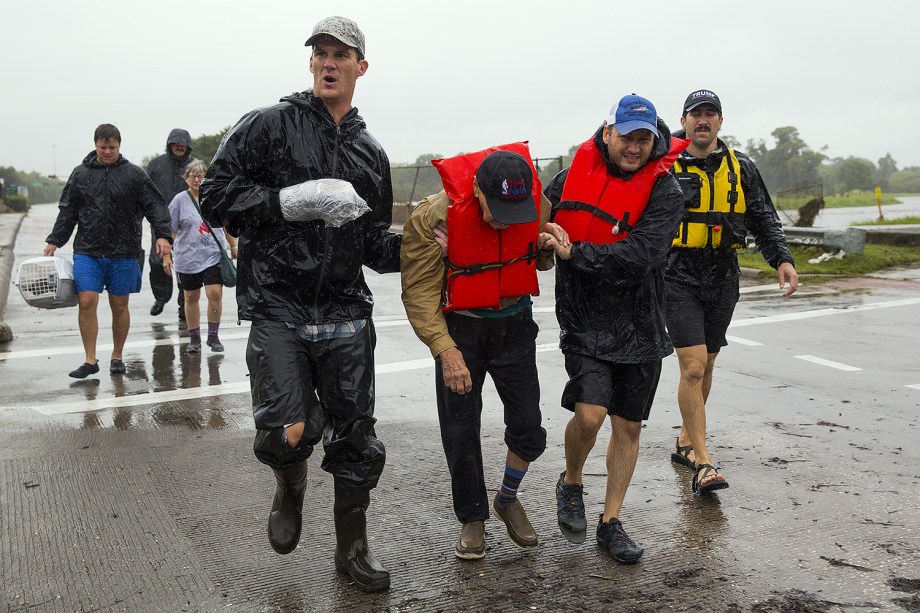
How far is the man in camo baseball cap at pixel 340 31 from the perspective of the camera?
3814 mm

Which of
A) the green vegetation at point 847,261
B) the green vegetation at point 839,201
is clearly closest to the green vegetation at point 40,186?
the green vegetation at point 839,201

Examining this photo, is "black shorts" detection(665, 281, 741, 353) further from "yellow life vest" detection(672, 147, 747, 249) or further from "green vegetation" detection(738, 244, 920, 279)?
"green vegetation" detection(738, 244, 920, 279)

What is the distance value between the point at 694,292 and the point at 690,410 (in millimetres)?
Answer: 671

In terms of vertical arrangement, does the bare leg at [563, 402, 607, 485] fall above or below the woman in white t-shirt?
below

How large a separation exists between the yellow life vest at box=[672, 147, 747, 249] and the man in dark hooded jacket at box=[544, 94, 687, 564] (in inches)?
41.4

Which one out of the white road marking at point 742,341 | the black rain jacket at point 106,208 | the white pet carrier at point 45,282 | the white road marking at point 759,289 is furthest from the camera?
the white road marking at point 759,289

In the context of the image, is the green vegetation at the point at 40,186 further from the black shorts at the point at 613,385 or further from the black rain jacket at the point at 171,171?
the black shorts at the point at 613,385

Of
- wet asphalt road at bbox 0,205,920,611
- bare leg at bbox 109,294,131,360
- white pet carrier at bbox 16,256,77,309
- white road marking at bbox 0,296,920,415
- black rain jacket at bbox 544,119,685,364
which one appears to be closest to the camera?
wet asphalt road at bbox 0,205,920,611

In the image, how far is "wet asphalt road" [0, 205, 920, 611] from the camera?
372cm

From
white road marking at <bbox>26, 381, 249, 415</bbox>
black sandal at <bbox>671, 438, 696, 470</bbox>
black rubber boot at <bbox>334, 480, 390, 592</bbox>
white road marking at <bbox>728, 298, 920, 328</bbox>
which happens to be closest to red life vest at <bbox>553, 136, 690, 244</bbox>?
black rubber boot at <bbox>334, 480, 390, 592</bbox>

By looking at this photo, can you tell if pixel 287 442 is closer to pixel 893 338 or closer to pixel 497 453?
pixel 497 453

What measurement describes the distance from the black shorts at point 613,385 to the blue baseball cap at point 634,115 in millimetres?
1042

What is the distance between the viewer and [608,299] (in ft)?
14.0

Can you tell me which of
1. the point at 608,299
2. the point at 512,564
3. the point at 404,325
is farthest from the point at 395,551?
the point at 404,325
